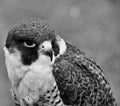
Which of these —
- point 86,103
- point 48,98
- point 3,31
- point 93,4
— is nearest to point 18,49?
point 48,98

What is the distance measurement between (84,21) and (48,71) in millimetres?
4755

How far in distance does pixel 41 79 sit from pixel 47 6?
4.77 metres

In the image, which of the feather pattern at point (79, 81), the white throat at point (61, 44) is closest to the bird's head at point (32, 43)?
the white throat at point (61, 44)

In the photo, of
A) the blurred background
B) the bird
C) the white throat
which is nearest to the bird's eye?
the bird

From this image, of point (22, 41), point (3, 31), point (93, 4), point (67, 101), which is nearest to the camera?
point (22, 41)

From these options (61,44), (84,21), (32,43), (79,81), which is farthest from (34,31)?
(84,21)

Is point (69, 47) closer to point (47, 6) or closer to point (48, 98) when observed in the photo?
point (48, 98)

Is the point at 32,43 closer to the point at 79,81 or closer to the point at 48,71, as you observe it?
the point at 48,71

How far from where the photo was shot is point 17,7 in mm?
9805

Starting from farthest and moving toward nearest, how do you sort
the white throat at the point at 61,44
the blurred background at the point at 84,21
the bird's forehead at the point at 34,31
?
the blurred background at the point at 84,21, the white throat at the point at 61,44, the bird's forehead at the point at 34,31

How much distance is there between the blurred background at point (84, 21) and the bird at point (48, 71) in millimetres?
3046

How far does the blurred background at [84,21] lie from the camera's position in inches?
358

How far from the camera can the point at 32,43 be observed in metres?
5.06

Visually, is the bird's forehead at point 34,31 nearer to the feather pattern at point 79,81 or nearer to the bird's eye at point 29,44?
the bird's eye at point 29,44
